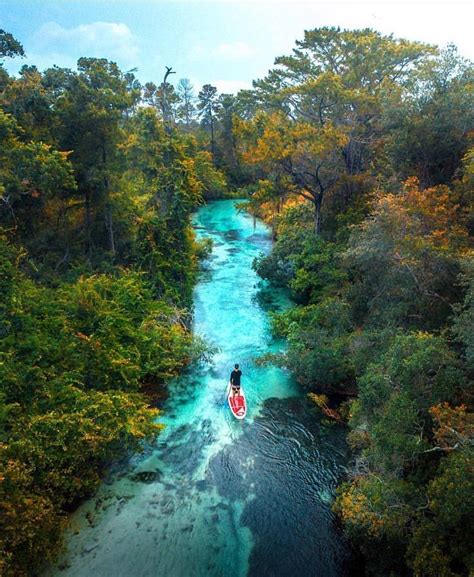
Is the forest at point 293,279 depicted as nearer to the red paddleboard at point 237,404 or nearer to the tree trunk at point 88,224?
the tree trunk at point 88,224

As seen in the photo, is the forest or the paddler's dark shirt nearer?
the forest

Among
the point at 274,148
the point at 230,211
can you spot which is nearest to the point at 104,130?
the point at 274,148

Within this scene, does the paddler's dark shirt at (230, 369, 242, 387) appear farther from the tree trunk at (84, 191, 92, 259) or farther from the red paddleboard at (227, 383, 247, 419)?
the tree trunk at (84, 191, 92, 259)

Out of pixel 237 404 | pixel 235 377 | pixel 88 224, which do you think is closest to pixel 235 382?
pixel 235 377

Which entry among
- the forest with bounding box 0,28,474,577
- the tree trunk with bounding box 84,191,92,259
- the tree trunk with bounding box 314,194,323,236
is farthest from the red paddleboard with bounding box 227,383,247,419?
the tree trunk with bounding box 314,194,323,236

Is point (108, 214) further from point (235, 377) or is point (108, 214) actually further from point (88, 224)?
point (235, 377)

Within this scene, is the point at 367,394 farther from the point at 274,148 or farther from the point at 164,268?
the point at 274,148

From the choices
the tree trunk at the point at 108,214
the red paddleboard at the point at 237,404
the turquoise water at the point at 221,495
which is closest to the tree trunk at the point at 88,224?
the tree trunk at the point at 108,214
